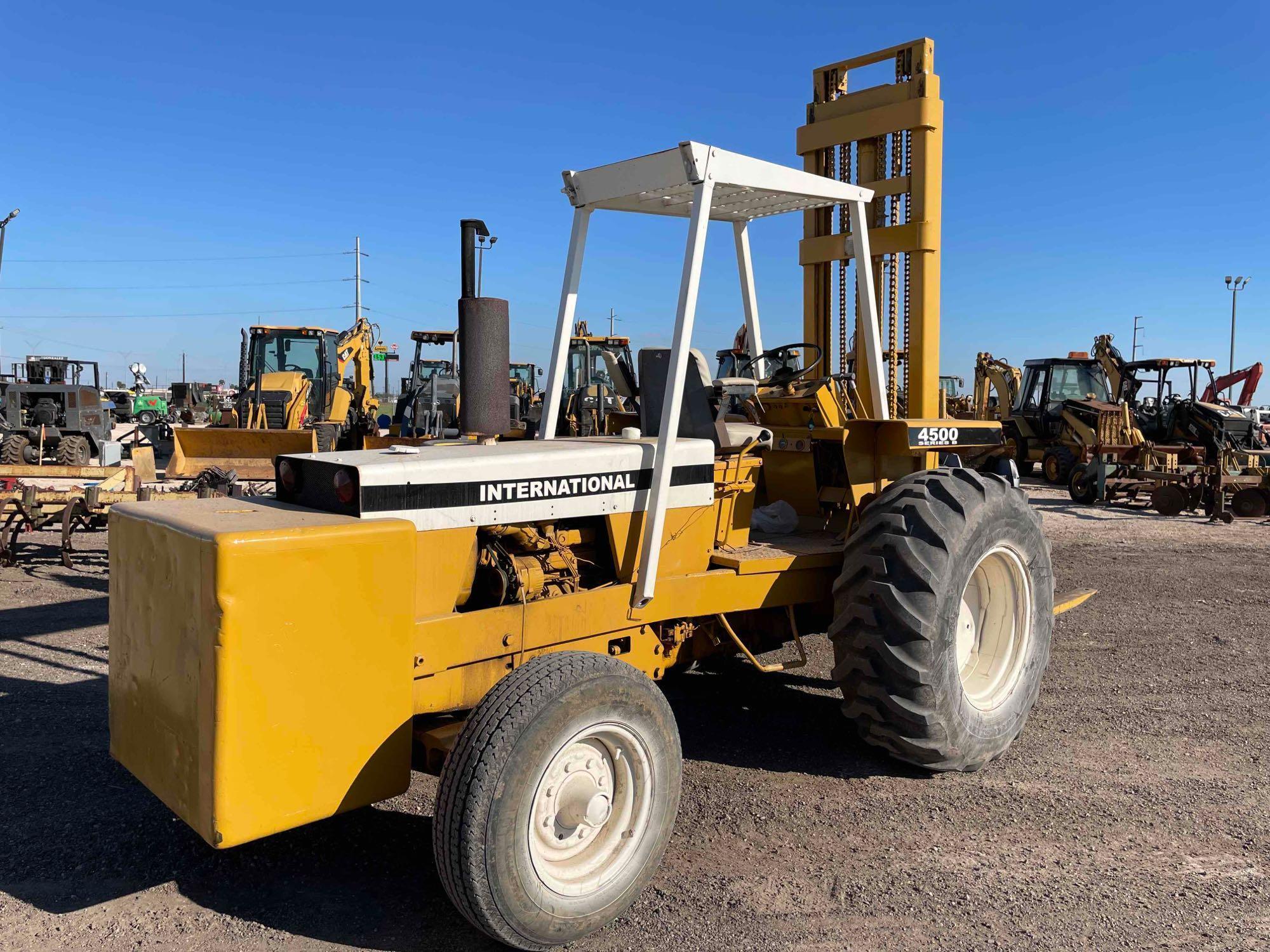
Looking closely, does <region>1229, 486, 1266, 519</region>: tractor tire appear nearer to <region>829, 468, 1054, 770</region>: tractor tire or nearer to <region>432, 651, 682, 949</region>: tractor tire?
<region>829, 468, 1054, 770</region>: tractor tire

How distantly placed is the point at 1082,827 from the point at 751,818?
1.34 meters

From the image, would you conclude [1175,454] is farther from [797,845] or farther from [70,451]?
[70,451]

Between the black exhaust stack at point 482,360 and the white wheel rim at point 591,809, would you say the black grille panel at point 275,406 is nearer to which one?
the black exhaust stack at point 482,360

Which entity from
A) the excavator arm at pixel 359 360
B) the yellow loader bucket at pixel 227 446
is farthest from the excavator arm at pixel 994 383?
the yellow loader bucket at pixel 227 446

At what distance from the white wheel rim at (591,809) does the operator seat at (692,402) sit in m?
1.48

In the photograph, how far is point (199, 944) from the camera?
3070 millimetres

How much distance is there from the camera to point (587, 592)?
12.1 feet

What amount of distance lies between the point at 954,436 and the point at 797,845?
7.81ft

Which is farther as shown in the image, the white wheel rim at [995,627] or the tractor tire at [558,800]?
the white wheel rim at [995,627]

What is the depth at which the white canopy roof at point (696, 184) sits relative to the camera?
3713mm

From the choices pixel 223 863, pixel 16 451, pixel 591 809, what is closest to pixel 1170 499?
pixel 591 809

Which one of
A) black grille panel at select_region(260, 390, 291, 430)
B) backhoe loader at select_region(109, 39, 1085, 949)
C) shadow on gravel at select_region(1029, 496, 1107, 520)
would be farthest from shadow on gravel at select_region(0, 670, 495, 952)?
black grille panel at select_region(260, 390, 291, 430)

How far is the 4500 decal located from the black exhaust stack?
205 centimetres

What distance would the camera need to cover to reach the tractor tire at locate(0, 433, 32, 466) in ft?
62.5
